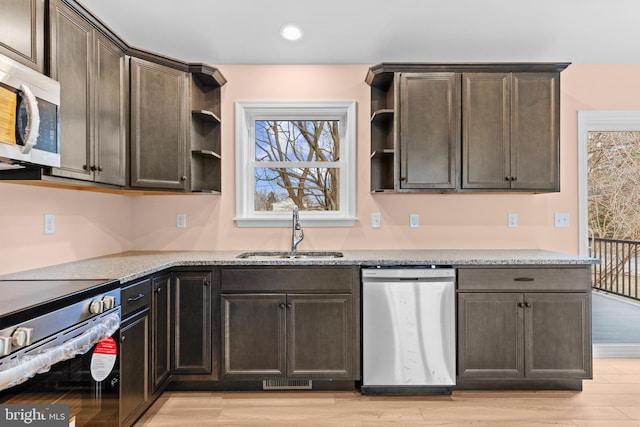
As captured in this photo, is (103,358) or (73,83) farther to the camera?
(73,83)

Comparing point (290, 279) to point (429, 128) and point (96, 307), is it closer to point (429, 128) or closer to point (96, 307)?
point (96, 307)

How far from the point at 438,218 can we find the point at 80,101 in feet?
8.88

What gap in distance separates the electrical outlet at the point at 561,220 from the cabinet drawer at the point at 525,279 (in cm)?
75

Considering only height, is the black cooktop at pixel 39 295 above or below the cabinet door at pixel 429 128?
below

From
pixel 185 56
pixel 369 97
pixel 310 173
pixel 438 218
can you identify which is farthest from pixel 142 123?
pixel 438 218

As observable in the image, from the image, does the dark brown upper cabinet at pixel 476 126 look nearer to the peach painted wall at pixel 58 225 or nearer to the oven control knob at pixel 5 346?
the peach painted wall at pixel 58 225

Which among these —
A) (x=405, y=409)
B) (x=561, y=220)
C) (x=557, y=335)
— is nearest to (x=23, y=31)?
(x=405, y=409)

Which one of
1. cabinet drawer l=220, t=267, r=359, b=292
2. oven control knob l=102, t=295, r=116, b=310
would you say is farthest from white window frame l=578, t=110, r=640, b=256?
oven control knob l=102, t=295, r=116, b=310

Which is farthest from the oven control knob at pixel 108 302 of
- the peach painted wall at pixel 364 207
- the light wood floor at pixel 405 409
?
the peach painted wall at pixel 364 207

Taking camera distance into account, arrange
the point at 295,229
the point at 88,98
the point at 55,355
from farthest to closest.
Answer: the point at 295,229 → the point at 88,98 → the point at 55,355

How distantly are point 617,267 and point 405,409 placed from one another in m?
2.33

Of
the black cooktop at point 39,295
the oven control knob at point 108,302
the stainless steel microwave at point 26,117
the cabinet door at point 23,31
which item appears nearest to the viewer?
the black cooktop at point 39,295

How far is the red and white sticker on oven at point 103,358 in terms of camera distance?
1.73 metres

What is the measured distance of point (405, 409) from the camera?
2.43 meters
